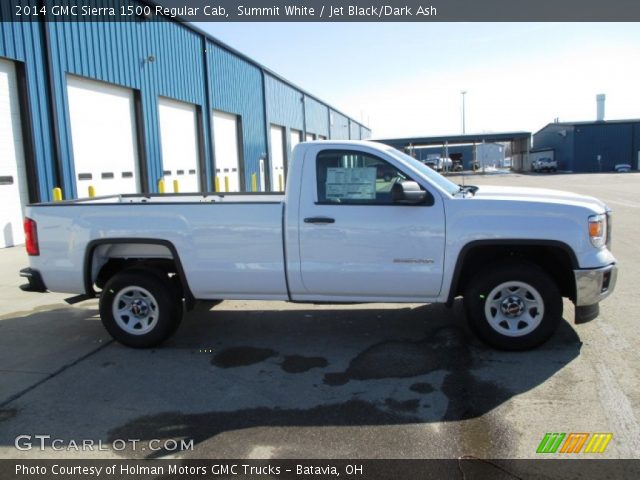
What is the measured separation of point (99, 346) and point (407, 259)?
329 centimetres

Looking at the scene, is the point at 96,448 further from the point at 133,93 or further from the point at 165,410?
the point at 133,93

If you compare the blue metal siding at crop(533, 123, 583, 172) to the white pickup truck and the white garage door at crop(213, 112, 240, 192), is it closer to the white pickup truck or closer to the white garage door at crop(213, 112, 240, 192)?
the white garage door at crop(213, 112, 240, 192)

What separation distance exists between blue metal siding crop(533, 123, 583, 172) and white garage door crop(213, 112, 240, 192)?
4531 cm

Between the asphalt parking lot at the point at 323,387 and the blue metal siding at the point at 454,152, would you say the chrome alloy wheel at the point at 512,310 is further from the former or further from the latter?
the blue metal siding at the point at 454,152

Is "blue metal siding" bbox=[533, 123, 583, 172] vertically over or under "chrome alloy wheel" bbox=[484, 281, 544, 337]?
over

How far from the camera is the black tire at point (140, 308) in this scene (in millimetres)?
5516

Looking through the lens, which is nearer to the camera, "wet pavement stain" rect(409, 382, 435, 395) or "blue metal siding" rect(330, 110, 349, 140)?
"wet pavement stain" rect(409, 382, 435, 395)

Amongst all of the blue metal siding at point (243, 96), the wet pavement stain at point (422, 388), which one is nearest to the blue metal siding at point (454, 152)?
the blue metal siding at point (243, 96)

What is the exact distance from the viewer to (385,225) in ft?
16.7

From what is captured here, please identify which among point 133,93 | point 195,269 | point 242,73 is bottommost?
point 195,269

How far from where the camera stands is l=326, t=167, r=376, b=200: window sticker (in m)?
5.22

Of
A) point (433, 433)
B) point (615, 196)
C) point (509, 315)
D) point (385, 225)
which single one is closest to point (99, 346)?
point (385, 225)

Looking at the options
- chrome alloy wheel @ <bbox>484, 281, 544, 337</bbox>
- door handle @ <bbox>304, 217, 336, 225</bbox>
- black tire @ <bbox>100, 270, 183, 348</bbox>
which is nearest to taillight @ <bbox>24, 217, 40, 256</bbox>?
black tire @ <bbox>100, 270, 183, 348</bbox>

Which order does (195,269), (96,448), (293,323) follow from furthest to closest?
1. (293,323)
2. (195,269)
3. (96,448)
